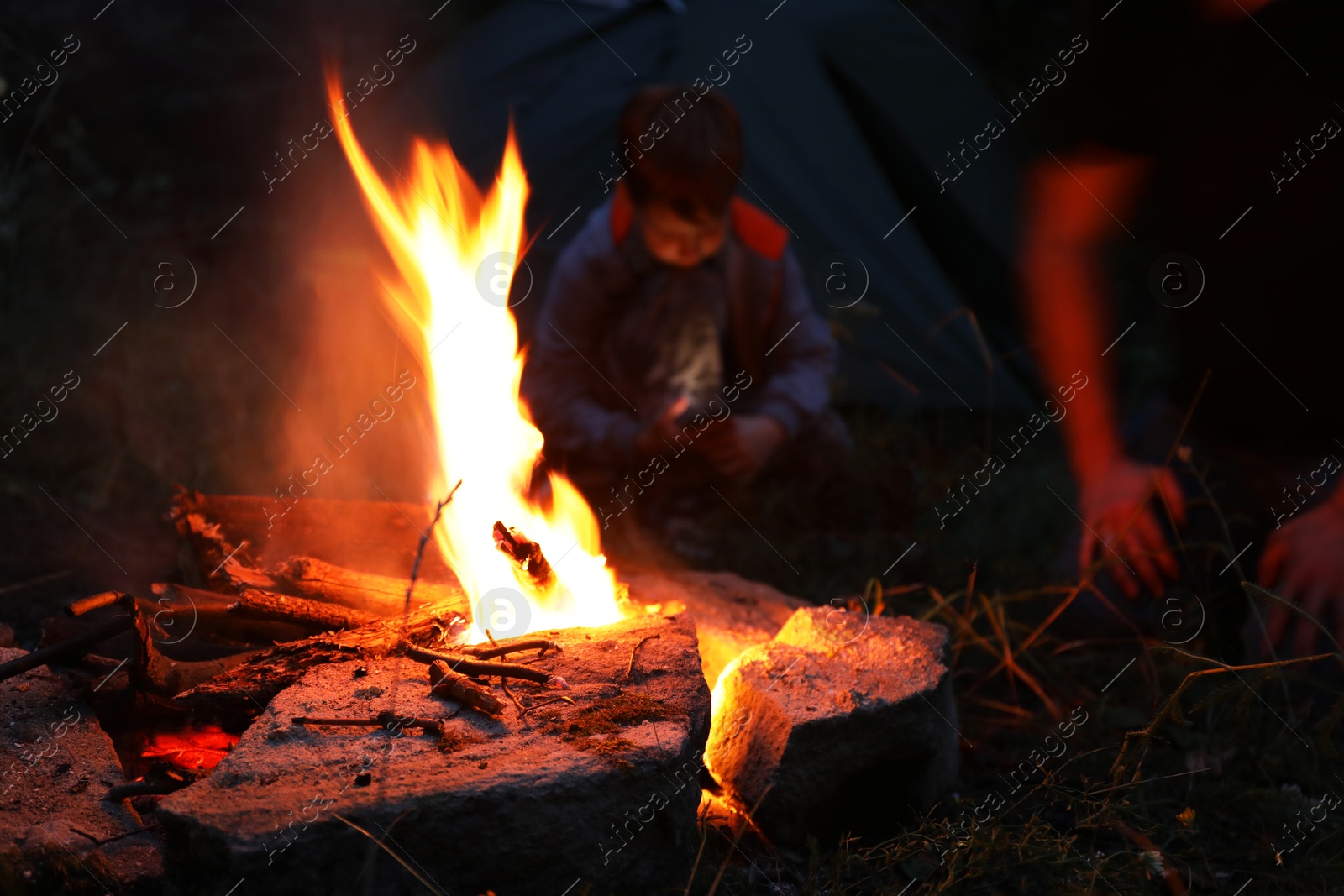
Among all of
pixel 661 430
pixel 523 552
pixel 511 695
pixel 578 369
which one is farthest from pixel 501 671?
pixel 578 369

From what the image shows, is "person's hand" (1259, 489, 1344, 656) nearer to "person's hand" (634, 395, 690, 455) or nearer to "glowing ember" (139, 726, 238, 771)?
"person's hand" (634, 395, 690, 455)

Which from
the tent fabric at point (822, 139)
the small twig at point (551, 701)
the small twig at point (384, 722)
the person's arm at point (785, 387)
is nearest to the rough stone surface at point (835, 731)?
the small twig at point (551, 701)

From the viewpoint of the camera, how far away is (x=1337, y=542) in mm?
2527

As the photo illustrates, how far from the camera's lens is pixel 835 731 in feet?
Answer: 6.71

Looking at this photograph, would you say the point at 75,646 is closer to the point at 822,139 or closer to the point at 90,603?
the point at 90,603

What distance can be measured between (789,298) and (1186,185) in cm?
164

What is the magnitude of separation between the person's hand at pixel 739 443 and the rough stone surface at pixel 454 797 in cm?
191

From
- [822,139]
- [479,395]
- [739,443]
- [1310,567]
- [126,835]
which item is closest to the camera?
[126,835]

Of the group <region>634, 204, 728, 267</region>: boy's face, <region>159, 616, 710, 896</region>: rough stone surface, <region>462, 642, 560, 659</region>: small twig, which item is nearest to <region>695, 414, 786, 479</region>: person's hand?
<region>634, 204, 728, 267</region>: boy's face

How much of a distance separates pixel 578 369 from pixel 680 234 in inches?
32.4

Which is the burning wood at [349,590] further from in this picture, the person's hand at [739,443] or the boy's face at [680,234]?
the boy's face at [680,234]

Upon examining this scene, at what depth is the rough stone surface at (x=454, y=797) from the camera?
1.51 meters

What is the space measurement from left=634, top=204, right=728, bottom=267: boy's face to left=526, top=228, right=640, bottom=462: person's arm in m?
0.28

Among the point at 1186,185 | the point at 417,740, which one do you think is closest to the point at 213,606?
the point at 417,740
